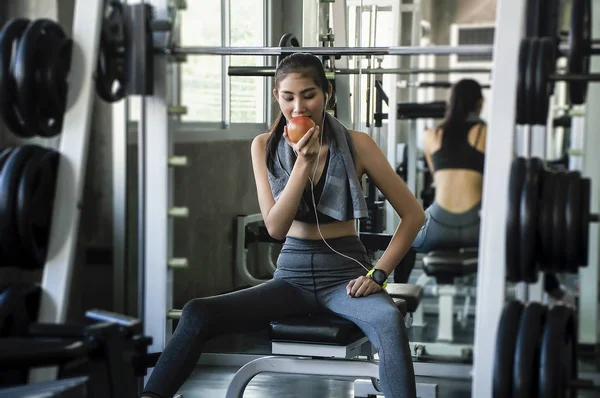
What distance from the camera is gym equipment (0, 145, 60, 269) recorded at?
2008 millimetres

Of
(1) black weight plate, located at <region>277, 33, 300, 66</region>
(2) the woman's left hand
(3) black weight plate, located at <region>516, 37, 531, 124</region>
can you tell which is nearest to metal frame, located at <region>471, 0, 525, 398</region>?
(3) black weight plate, located at <region>516, 37, 531, 124</region>

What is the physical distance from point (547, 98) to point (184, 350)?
1086 millimetres

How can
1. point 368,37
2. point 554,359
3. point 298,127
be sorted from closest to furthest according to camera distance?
1. point 554,359
2. point 298,127
3. point 368,37

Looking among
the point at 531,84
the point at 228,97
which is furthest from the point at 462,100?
the point at 228,97

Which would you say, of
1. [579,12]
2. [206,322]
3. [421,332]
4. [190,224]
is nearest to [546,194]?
[579,12]

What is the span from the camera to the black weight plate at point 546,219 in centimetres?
191

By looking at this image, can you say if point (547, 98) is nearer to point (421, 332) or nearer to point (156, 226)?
point (156, 226)

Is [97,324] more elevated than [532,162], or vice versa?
[532,162]

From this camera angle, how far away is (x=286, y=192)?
2361mm

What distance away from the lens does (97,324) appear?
5.90 feet

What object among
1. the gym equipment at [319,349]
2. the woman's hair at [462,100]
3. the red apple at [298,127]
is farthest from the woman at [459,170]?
the red apple at [298,127]

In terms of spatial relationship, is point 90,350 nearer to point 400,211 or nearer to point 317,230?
point 317,230

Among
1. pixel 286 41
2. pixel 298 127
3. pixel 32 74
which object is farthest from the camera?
pixel 286 41

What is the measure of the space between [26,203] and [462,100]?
1249 millimetres
